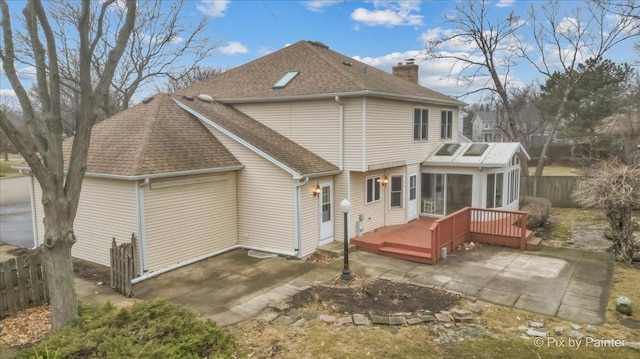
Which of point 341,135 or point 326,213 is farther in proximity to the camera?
point 326,213

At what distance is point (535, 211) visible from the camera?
16438 millimetres

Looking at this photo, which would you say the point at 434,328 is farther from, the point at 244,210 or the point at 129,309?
the point at 244,210

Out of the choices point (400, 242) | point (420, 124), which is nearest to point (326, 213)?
point (400, 242)

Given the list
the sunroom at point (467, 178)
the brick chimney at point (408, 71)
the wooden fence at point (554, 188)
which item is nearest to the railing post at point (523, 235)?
the sunroom at point (467, 178)

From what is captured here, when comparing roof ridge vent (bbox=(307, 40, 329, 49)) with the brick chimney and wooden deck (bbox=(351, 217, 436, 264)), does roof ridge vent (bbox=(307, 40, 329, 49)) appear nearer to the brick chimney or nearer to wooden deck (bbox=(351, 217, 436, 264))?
the brick chimney

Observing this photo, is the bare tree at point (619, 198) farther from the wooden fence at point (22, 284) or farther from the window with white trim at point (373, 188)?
the wooden fence at point (22, 284)

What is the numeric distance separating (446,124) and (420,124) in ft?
9.97

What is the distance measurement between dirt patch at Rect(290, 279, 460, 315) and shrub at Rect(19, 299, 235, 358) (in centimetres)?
283

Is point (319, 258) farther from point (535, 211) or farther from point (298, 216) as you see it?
point (535, 211)

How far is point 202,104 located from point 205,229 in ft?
17.4

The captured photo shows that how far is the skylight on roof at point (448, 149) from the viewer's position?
17325mm

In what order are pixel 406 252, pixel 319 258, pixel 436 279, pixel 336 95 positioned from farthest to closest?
pixel 336 95 → pixel 319 258 → pixel 406 252 → pixel 436 279

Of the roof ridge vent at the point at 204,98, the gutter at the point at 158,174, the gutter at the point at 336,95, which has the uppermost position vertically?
the roof ridge vent at the point at 204,98

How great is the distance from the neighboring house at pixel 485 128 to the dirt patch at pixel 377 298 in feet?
196
